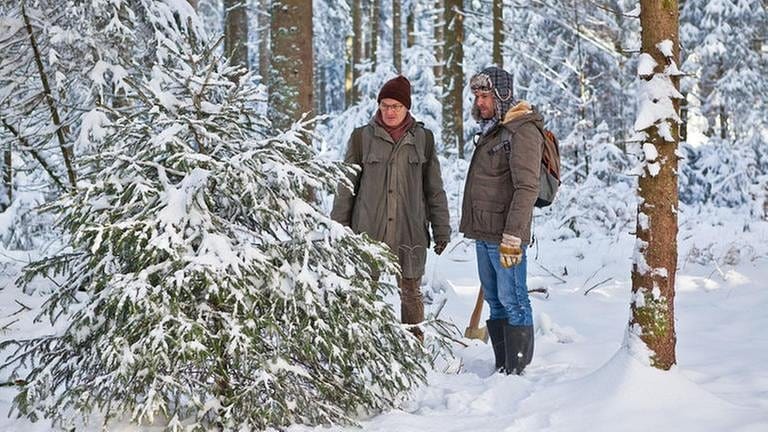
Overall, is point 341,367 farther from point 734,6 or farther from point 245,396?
point 734,6

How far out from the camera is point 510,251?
168 inches

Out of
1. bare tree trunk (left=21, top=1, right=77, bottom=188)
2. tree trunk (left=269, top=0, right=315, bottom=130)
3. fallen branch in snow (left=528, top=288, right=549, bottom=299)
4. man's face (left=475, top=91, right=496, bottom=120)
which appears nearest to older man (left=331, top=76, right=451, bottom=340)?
man's face (left=475, top=91, right=496, bottom=120)

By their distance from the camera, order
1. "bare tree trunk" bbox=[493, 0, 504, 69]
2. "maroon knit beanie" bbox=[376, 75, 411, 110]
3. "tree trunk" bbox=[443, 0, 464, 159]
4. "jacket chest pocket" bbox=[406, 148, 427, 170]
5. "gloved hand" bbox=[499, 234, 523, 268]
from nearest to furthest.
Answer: "gloved hand" bbox=[499, 234, 523, 268] → "maroon knit beanie" bbox=[376, 75, 411, 110] → "jacket chest pocket" bbox=[406, 148, 427, 170] → "bare tree trunk" bbox=[493, 0, 504, 69] → "tree trunk" bbox=[443, 0, 464, 159]

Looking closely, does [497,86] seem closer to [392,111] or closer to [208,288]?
[392,111]

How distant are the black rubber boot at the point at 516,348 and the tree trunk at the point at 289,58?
10.7ft

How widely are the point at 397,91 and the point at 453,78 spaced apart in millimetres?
10988

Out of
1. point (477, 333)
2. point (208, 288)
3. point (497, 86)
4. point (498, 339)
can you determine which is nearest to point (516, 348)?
point (498, 339)

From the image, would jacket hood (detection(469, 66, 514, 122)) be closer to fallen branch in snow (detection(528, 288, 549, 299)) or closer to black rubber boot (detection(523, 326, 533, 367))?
black rubber boot (detection(523, 326, 533, 367))

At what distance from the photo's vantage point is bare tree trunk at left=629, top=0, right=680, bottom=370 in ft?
12.0

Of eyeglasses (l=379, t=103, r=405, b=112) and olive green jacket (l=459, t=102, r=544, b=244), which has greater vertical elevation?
eyeglasses (l=379, t=103, r=405, b=112)

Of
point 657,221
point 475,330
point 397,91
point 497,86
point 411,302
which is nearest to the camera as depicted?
point 657,221

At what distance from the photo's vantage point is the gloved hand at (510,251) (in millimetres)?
4266

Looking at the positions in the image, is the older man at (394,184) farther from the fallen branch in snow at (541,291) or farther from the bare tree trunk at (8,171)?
the bare tree trunk at (8,171)

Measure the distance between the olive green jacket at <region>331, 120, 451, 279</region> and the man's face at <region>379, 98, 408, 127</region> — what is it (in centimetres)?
8
